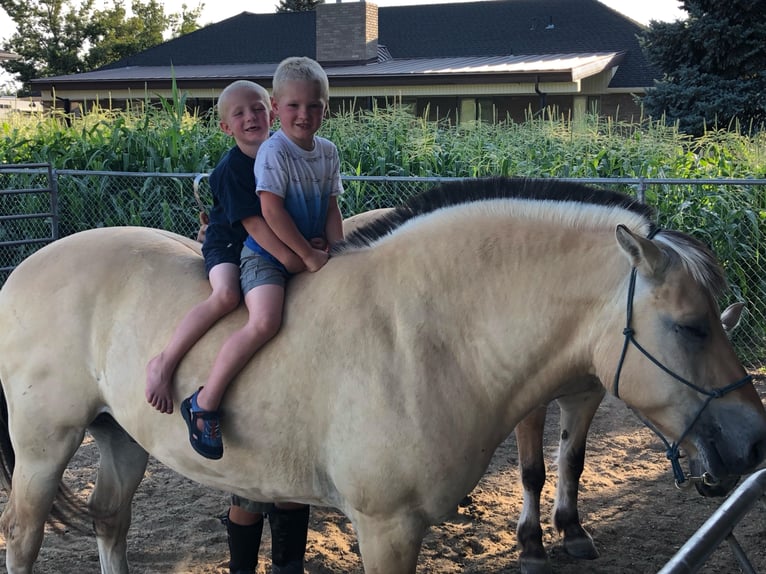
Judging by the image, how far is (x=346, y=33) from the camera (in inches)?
902

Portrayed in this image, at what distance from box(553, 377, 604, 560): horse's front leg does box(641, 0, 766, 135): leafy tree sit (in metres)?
12.0

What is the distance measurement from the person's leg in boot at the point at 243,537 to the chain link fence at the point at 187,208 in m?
4.24

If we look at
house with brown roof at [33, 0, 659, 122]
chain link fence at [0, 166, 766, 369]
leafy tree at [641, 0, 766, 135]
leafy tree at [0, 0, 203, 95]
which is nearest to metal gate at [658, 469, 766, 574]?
chain link fence at [0, 166, 766, 369]

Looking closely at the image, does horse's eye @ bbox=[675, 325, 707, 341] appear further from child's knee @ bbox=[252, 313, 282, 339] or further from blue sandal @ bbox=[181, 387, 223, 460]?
blue sandal @ bbox=[181, 387, 223, 460]

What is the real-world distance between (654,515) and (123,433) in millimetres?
3058

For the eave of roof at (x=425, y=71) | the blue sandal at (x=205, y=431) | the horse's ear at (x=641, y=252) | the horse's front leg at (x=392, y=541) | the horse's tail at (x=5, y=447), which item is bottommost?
the horse's tail at (x=5, y=447)

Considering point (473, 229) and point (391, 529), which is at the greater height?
point (473, 229)

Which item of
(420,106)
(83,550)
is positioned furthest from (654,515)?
(420,106)

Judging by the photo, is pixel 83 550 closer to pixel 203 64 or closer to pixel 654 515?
pixel 654 515

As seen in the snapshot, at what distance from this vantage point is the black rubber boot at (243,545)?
3324 mm

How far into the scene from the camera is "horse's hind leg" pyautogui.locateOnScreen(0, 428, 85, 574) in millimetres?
2916

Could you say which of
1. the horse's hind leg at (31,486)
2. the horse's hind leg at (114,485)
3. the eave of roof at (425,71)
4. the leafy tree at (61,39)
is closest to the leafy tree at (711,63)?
the eave of roof at (425,71)

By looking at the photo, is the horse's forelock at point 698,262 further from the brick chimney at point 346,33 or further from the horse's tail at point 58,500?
the brick chimney at point 346,33

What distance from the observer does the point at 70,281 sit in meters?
2.94
